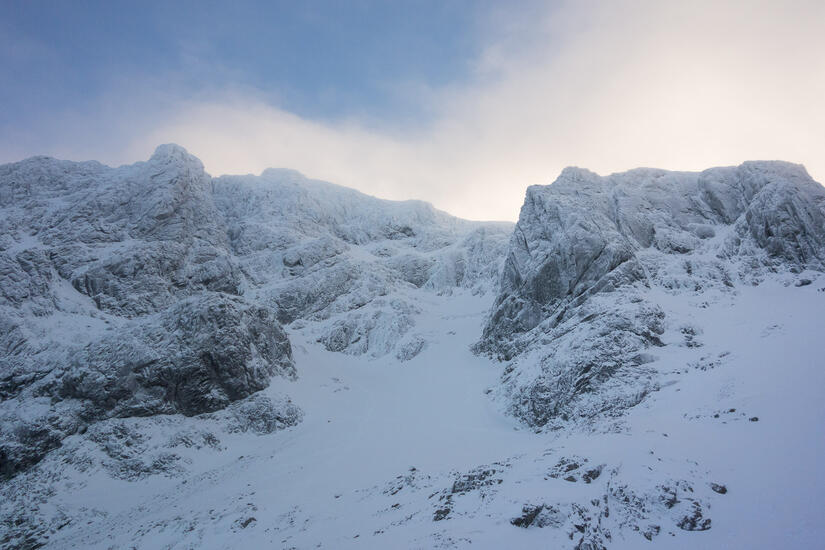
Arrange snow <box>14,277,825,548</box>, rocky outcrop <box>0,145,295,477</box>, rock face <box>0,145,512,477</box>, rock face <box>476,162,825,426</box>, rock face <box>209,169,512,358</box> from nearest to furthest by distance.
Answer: snow <box>14,277,825,548</box> → rock face <box>476,162,825,426</box> → rocky outcrop <box>0,145,295,477</box> → rock face <box>0,145,512,477</box> → rock face <box>209,169,512,358</box>

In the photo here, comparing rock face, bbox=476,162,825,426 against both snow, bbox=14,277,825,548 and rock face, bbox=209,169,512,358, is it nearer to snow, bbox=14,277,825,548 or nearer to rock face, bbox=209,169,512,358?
snow, bbox=14,277,825,548

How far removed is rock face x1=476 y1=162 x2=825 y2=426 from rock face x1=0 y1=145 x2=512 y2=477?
18155 millimetres

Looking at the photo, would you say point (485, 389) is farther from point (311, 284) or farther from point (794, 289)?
point (311, 284)

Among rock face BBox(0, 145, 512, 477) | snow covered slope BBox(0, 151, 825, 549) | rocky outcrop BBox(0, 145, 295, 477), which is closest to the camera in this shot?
snow covered slope BBox(0, 151, 825, 549)

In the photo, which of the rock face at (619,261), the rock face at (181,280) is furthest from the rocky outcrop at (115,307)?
the rock face at (619,261)

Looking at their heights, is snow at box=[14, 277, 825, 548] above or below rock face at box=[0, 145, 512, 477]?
below

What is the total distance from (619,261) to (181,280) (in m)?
52.2

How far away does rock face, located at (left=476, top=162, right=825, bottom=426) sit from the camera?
25.5 metres

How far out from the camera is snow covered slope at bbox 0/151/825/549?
39.1ft

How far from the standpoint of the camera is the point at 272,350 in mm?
39906

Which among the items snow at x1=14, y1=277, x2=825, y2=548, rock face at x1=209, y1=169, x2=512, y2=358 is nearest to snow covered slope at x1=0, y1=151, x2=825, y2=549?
snow at x1=14, y1=277, x2=825, y2=548

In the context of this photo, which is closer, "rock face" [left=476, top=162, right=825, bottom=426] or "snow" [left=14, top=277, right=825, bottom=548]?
"snow" [left=14, top=277, right=825, bottom=548]

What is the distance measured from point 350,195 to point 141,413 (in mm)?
77264

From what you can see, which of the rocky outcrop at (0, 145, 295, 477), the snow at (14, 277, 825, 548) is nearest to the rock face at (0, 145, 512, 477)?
the rocky outcrop at (0, 145, 295, 477)
